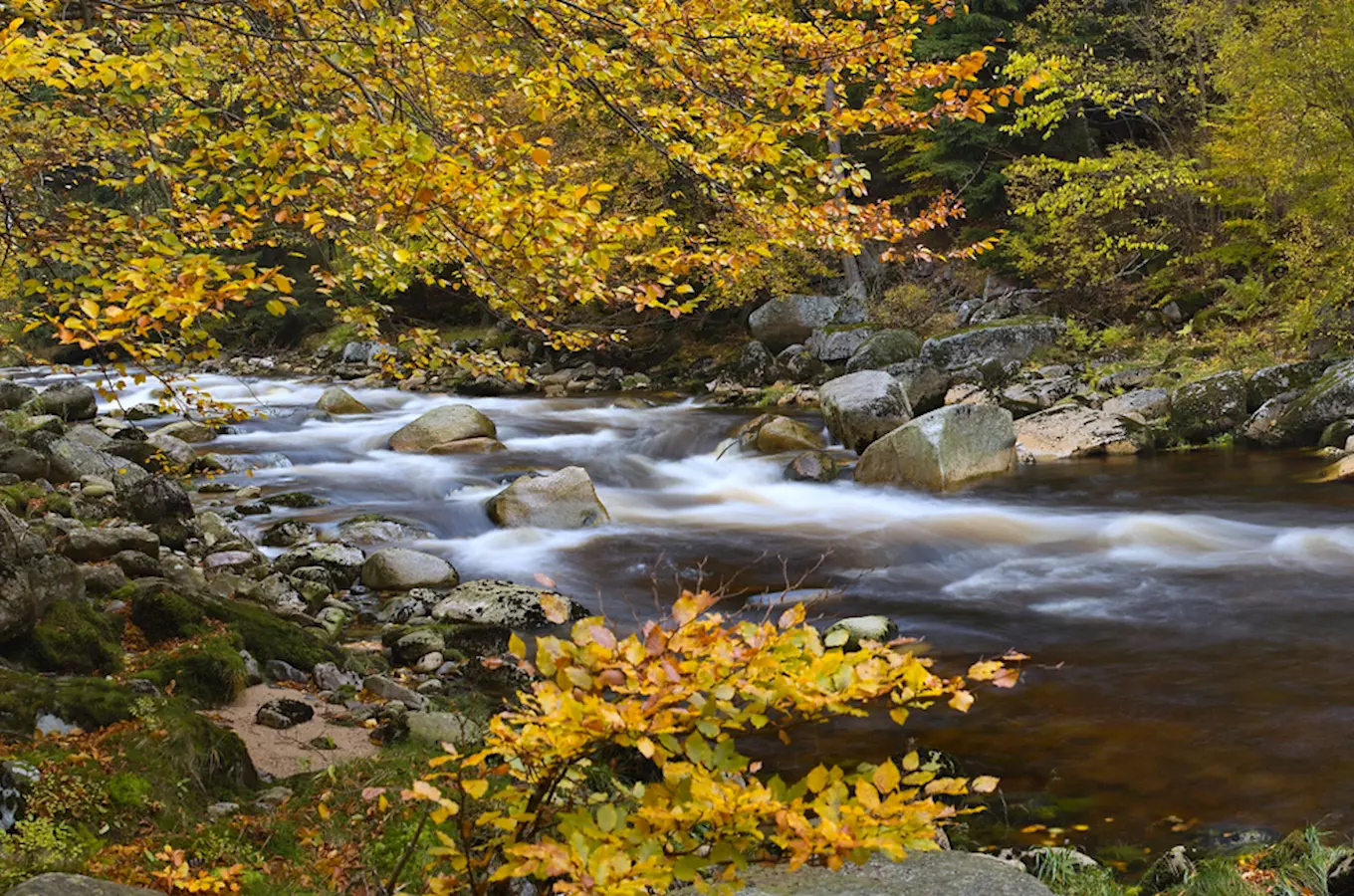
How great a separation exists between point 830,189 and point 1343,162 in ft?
40.6

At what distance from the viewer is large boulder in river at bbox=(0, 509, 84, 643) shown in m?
4.71

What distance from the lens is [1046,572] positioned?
9.13 meters

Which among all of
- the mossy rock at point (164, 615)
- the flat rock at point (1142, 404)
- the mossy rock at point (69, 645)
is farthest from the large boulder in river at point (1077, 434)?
the mossy rock at point (69, 645)

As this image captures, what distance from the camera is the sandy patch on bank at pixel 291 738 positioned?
467 centimetres

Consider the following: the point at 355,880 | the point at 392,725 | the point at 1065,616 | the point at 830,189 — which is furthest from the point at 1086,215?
the point at 355,880

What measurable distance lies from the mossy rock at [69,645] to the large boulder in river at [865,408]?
36.5ft

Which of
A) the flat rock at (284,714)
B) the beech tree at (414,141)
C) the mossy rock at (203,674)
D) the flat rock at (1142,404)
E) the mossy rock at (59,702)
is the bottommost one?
the flat rock at (284,714)

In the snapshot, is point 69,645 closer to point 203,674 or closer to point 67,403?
point 203,674

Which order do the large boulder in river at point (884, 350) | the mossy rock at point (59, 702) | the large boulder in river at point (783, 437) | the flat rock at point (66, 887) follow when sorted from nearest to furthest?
the flat rock at point (66, 887), the mossy rock at point (59, 702), the large boulder in river at point (783, 437), the large boulder in river at point (884, 350)

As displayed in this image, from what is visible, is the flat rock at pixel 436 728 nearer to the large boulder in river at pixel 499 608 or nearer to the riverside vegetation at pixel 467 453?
the riverside vegetation at pixel 467 453

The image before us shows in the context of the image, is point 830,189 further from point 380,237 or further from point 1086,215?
point 1086,215

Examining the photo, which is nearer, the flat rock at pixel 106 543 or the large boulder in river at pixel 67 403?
the flat rock at pixel 106 543

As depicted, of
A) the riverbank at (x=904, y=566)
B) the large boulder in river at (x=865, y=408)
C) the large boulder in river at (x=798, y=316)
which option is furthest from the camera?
the large boulder in river at (x=798, y=316)

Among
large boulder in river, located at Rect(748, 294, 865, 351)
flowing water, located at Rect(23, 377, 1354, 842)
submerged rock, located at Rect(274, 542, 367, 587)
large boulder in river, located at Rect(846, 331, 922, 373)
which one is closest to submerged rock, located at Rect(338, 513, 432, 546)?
flowing water, located at Rect(23, 377, 1354, 842)
